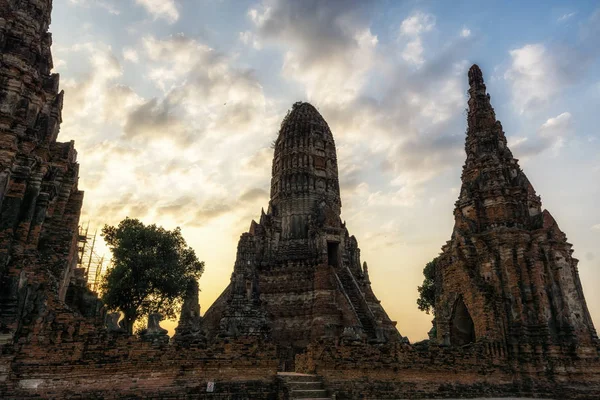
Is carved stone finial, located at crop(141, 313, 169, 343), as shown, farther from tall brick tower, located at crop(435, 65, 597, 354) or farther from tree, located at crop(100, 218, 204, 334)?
tree, located at crop(100, 218, 204, 334)

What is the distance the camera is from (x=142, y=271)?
2653 cm

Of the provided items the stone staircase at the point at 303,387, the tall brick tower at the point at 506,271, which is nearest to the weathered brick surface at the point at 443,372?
the stone staircase at the point at 303,387

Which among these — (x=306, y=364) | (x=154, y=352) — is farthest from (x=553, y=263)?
(x=154, y=352)

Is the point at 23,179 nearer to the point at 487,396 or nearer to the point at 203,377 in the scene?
the point at 203,377

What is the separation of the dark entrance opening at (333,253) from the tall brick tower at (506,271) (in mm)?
10530

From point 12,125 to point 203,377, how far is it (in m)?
8.80

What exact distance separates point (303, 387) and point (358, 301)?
1335 cm

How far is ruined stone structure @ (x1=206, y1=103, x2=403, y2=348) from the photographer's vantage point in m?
20.0

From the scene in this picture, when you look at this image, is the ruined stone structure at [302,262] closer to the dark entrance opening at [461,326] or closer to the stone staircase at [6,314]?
the dark entrance opening at [461,326]

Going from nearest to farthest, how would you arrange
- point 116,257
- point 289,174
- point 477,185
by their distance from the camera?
point 477,185 < point 116,257 < point 289,174

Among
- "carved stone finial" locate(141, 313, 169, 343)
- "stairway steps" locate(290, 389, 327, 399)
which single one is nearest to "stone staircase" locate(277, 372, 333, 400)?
"stairway steps" locate(290, 389, 327, 399)

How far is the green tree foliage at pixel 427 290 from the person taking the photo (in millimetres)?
34062

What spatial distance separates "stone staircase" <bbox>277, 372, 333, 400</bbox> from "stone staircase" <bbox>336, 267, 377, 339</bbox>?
1023 centimetres

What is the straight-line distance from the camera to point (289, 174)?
3048 centimetres
